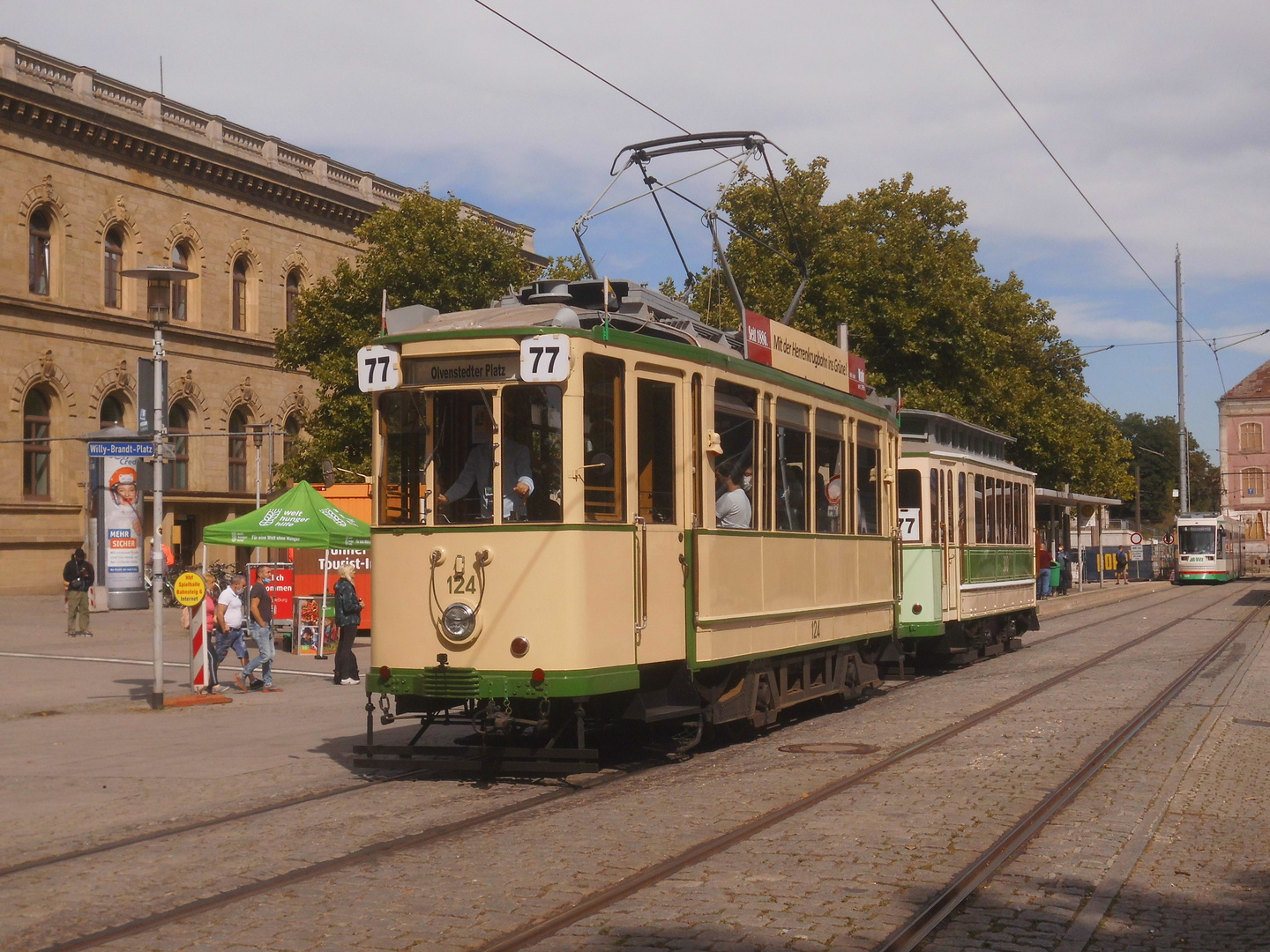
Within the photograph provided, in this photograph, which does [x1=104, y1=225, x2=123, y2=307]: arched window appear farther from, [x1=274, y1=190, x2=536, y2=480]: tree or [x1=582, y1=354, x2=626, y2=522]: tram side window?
[x1=582, y1=354, x2=626, y2=522]: tram side window

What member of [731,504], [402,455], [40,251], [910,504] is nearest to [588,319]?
[402,455]

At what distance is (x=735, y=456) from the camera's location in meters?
11.6

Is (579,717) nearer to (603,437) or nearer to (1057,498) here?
(603,437)

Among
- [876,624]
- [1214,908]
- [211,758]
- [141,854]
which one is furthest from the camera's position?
[876,624]

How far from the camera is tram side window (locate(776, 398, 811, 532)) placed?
1252 cm

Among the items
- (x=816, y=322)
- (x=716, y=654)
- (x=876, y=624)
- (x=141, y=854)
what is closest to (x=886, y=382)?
(x=816, y=322)

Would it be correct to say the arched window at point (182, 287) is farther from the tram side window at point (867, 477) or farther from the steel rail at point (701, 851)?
the steel rail at point (701, 851)

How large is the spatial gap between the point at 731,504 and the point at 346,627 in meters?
9.19

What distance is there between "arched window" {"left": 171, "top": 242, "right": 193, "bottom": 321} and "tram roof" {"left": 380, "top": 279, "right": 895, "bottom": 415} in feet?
115

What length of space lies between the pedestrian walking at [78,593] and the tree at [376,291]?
26.7 ft

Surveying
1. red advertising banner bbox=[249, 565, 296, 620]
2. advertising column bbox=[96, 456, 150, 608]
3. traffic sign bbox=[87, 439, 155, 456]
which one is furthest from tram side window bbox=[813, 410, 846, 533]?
advertising column bbox=[96, 456, 150, 608]

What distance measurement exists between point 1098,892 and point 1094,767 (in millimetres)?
3895

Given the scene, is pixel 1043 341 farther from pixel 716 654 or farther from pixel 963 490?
pixel 716 654

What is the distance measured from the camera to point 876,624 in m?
15.6
